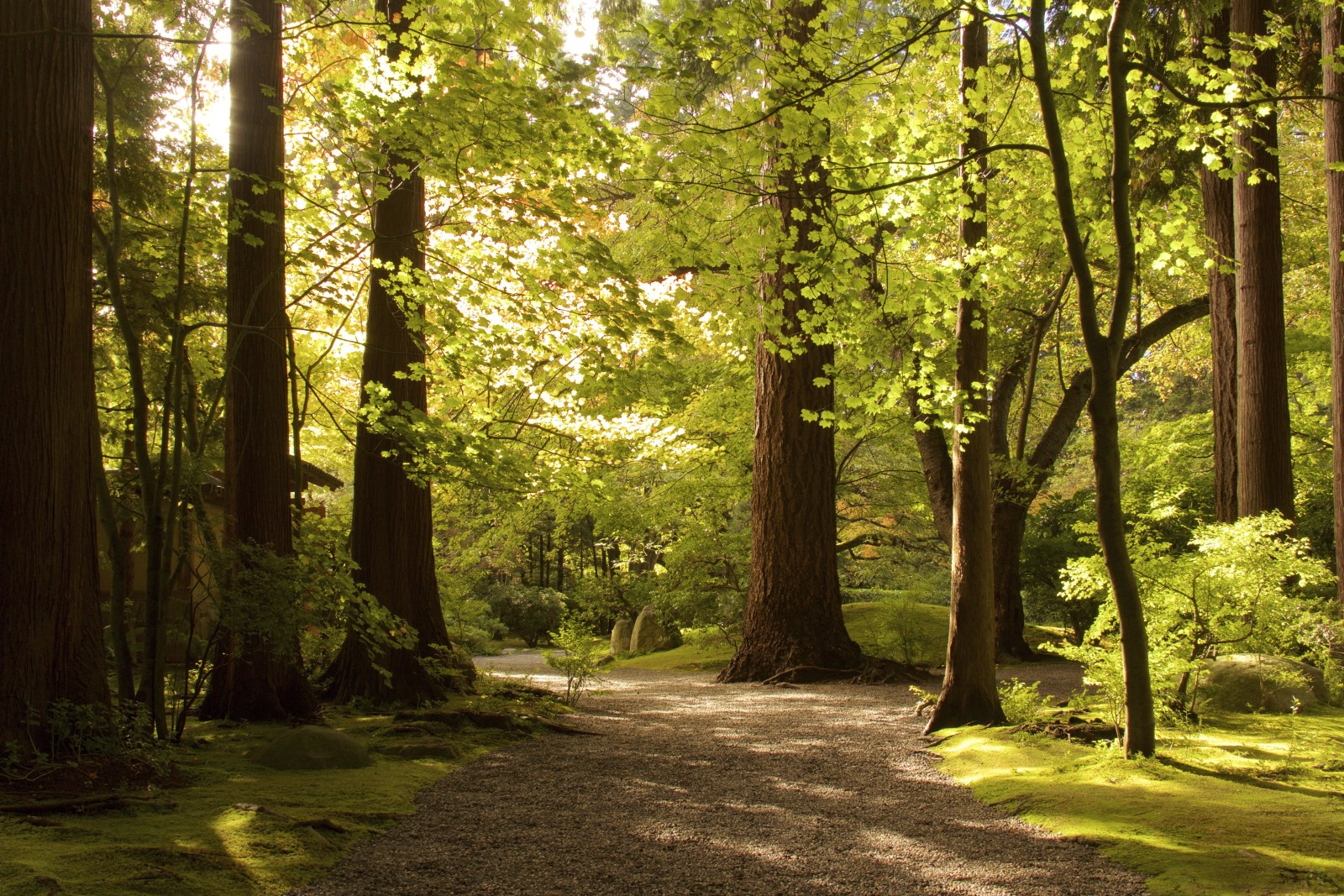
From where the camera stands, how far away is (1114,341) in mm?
4773

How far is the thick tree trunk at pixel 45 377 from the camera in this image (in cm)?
429

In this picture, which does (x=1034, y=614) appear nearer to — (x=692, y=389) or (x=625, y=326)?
(x=692, y=389)

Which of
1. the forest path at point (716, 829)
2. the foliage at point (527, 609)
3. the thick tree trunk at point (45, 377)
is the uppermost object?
the thick tree trunk at point (45, 377)

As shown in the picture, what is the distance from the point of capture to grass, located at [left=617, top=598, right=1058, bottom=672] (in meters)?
12.6

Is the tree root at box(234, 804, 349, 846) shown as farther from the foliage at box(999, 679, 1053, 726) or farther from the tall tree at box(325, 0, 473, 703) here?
the foliage at box(999, 679, 1053, 726)

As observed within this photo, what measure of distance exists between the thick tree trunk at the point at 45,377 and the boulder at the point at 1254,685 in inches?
286

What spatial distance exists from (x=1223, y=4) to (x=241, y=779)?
10.8 meters

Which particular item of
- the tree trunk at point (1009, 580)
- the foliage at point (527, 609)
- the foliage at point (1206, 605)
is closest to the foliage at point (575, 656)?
the foliage at point (1206, 605)

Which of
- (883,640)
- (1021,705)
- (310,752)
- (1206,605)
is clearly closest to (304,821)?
(310,752)

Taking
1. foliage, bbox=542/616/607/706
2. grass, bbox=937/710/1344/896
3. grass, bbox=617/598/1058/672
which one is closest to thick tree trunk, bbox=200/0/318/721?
foliage, bbox=542/616/607/706

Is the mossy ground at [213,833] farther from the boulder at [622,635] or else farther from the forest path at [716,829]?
the boulder at [622,635]

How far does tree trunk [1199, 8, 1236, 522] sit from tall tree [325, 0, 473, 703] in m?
8.14

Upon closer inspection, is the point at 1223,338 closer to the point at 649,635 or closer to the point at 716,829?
the point at 716,829

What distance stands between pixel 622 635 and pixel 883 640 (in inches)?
262
